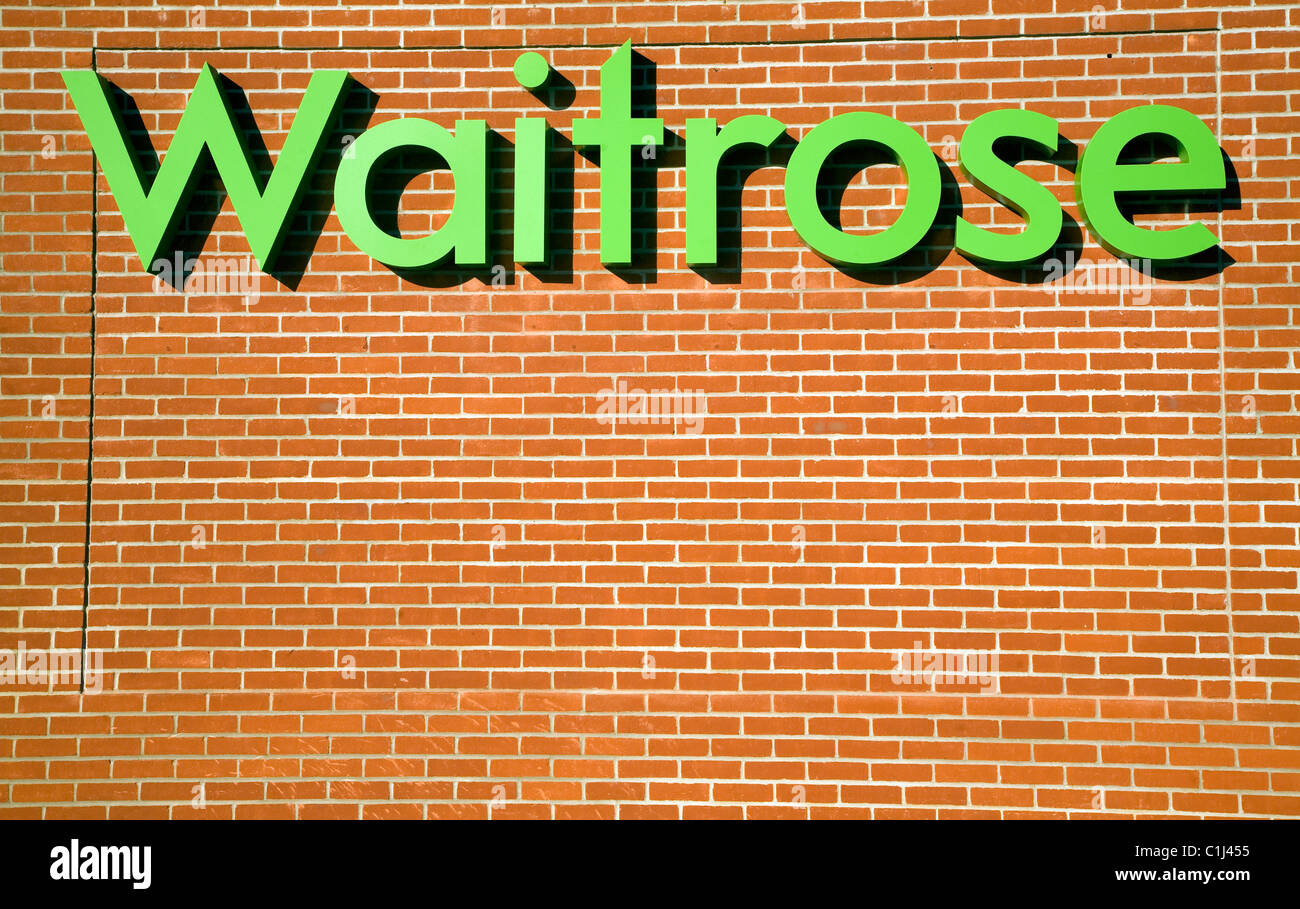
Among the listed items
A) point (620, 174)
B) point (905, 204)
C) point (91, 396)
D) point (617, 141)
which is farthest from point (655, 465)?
point (91, 396)

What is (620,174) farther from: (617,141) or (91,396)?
(91,396)

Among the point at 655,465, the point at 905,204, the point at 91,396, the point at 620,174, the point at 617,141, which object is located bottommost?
the point at 655,465

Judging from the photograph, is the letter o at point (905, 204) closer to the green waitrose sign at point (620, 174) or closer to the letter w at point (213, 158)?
the green waitrose sign at point (620, 174)

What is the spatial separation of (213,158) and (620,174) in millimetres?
2012

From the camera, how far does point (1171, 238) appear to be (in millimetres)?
4379

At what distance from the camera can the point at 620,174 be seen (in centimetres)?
446

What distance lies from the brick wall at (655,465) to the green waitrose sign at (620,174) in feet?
0.42

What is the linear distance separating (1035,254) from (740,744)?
2729 mm

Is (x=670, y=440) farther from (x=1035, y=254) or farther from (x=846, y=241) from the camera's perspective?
(x=1035, y=254)

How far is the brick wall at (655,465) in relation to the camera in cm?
434

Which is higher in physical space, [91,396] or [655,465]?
[91,396]

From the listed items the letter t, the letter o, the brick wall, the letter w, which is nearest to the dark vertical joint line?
the brick wall

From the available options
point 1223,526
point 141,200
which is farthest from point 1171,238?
point 141,200

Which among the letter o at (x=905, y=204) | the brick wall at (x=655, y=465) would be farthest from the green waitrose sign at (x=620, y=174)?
the brick wall at (x=655, y=465)
